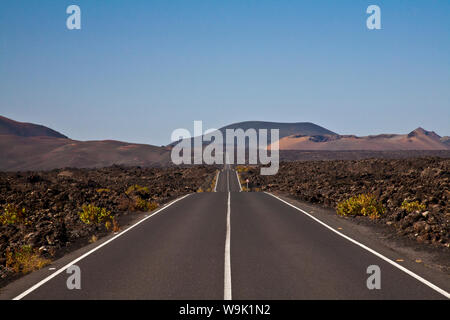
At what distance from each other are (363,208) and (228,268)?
41.3 ft

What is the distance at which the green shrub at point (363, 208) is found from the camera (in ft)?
67.6

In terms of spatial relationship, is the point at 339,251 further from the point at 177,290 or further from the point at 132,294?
the point at 132,294

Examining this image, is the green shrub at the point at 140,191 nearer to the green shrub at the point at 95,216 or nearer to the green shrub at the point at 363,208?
the green shrub at the point at 95,216

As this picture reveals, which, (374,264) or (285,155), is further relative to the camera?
(285,155)

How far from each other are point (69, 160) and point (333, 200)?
146750 mm

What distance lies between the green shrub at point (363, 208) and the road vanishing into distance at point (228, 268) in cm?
475

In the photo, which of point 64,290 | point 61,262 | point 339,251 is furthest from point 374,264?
point 61,262

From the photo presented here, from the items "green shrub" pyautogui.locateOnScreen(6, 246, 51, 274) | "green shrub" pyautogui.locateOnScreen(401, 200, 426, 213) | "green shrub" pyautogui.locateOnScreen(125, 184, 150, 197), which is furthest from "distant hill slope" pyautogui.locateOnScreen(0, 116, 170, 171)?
"green shrub" pyautogui.locateOnScreen(6, 246, 51, 274)

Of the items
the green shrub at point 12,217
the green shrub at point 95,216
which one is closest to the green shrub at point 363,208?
the green shrub at point 95,216

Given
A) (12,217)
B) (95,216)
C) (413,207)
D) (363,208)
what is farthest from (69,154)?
(413,207)

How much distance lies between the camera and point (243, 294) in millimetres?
8305

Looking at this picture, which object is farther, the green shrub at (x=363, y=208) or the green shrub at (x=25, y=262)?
the green shrub at (x=363, y=208)

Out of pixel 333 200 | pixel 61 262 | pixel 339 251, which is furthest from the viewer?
pixel 333 200
